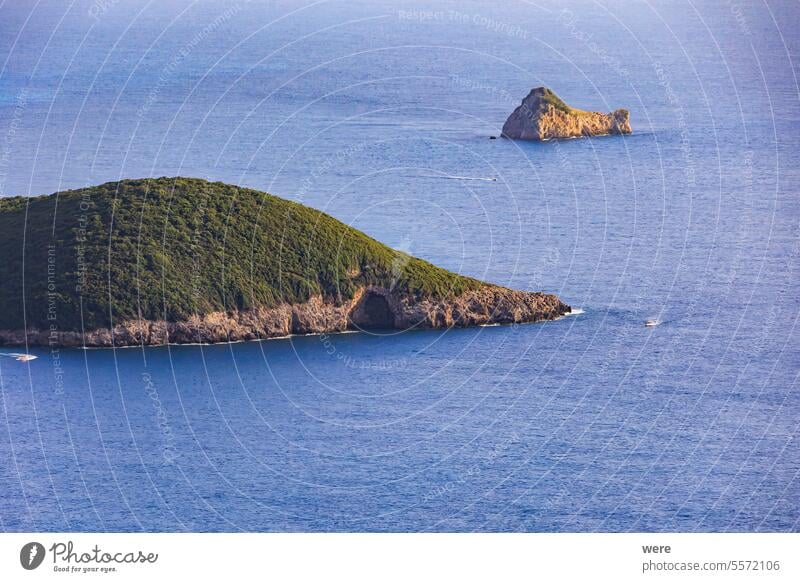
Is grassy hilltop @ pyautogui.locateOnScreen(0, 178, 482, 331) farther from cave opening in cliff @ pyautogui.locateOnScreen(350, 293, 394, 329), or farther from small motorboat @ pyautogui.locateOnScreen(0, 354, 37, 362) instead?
small motorboat @ pyautogui.locateOnScreen(0, 354, 37, 362)

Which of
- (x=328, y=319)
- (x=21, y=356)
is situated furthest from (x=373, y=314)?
(x=21, y=356)

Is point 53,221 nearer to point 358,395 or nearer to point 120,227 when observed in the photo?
point 120,227

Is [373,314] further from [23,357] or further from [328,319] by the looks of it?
[23,357]

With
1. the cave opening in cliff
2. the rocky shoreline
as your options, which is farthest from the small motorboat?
the cave opening in cliff

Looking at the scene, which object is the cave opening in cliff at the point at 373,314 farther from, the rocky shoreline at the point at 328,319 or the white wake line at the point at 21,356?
the white wake line at the point at 21,356

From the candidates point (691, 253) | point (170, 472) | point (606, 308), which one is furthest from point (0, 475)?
point (691, 253)
